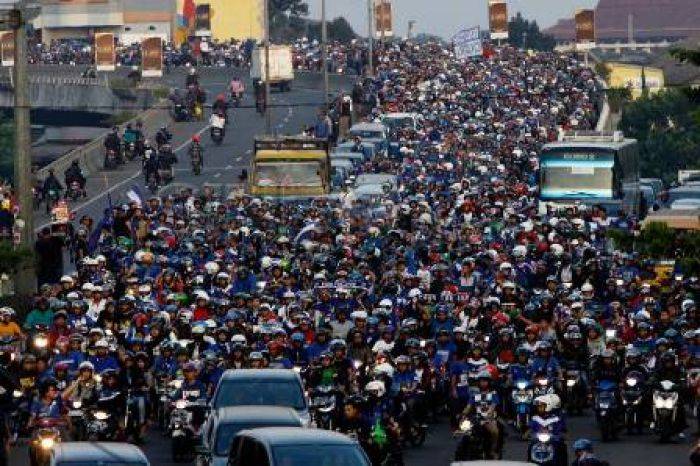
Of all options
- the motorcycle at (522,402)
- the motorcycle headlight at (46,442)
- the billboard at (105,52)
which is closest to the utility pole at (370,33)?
the billboard at (105,52)

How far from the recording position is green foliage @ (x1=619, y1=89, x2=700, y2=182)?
136750mm

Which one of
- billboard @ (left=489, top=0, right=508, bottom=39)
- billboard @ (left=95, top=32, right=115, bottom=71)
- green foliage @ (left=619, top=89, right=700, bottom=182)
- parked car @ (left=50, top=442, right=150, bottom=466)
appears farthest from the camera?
green foliage @ (left=619, top=89, right=700, bottom=182)

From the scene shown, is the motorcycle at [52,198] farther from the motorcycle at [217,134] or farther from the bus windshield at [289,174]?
the motorcycle at [217,134]

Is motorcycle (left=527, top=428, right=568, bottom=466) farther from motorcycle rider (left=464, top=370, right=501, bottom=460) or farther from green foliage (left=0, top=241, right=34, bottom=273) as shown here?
green foliage (left=0, top=241, right=34, bottom=273)

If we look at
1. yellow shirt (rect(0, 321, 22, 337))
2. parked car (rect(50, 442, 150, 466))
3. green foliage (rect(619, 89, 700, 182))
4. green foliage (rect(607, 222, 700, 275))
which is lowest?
green foliage (rect(619, 89, 700, 182))

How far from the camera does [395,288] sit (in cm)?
3975

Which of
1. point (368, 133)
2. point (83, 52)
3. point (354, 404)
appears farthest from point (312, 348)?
point (83, 52)

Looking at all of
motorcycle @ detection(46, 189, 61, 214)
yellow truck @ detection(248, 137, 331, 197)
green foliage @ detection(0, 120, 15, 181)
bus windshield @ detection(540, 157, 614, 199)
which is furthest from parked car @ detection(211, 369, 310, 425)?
A: green foliage @ detection(0, 120, 15, 181)

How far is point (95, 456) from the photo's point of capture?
2367 cm

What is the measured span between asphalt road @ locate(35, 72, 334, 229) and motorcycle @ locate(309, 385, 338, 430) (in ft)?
109

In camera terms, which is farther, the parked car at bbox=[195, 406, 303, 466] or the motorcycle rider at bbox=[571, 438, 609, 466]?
the parked car at bbox=[195, 406, 303, 466]

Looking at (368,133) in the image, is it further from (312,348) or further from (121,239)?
(312,348)

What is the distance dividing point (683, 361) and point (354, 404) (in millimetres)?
5342

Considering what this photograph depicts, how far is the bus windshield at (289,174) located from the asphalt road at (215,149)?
103 cm
